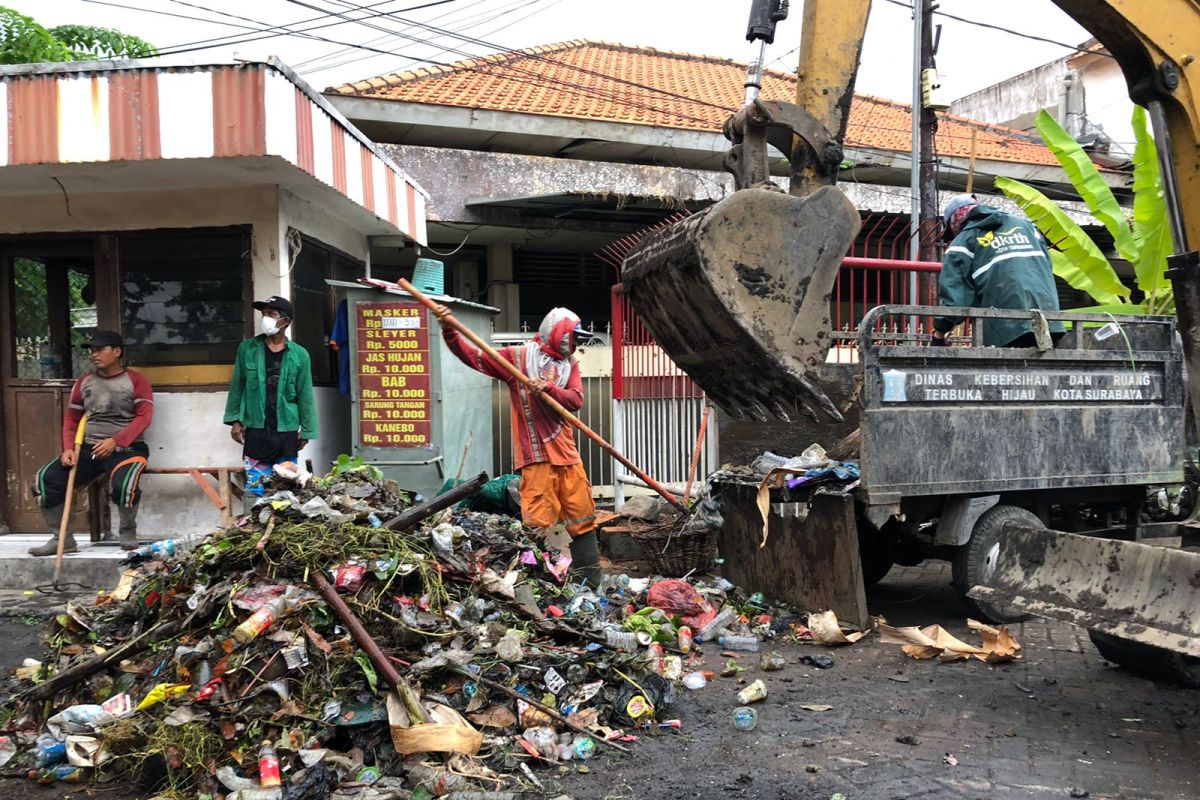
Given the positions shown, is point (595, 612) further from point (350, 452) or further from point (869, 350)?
point (350, 452)

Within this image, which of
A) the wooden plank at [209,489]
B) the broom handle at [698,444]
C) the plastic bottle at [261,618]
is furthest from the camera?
the broom handle at [698,444]

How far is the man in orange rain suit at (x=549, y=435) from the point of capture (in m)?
5.35

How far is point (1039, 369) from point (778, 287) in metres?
2.41

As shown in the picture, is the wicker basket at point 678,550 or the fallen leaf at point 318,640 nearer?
the fallen leaf at point 318,640

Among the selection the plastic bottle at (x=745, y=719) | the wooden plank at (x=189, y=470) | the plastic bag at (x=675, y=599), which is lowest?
the plastic bottle at (x=745, y=719)

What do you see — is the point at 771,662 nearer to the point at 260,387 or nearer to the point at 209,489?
the point at 260,387

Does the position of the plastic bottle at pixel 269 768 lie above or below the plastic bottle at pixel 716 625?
above

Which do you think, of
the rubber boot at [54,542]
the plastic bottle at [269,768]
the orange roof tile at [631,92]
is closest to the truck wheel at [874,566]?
the plastic bottle at [269,768]

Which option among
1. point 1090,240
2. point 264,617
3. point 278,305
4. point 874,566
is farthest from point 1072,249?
point 264,617

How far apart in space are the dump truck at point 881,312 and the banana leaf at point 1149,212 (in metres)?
4.66

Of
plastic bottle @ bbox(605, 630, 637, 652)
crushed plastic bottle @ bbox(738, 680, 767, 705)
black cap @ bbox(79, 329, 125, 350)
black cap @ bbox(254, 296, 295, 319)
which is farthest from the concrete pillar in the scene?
crushed plastic bottle @ bbox(738, 680, 767, 705)

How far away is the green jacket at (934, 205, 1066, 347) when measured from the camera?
529 cm

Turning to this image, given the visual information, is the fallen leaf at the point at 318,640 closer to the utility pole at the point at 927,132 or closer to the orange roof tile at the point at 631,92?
the orange roof tile at the point at 631,92

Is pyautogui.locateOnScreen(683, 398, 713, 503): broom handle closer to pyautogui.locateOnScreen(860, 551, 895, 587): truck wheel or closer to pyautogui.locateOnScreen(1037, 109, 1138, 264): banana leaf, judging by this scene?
pyautogui.locateOnScreen(860, 551, 895, 587): truck wheel
